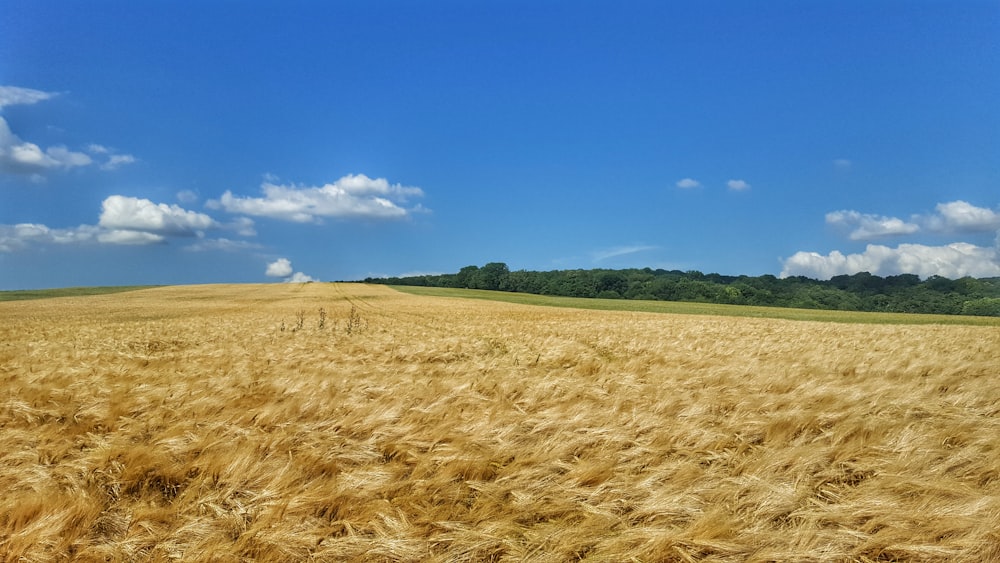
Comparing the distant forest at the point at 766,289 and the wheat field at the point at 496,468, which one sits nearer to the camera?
the wheat field at the point at 496,468

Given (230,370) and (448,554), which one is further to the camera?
(230,370)

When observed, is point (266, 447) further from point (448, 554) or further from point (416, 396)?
point (448, 554)

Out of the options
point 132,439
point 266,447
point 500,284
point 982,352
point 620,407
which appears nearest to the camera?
point 266,447

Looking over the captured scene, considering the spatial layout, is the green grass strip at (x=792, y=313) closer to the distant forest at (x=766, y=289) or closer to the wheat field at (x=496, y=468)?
the distant forest at (x=766, y=289)

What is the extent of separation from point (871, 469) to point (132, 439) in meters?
5.61

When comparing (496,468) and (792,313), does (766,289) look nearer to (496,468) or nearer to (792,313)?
(792,313)

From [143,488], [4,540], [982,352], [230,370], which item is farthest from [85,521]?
[982,352]

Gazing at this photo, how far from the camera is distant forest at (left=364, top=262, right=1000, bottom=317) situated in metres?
65.7

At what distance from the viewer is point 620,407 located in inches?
200

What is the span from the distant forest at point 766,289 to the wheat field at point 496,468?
73118 mm

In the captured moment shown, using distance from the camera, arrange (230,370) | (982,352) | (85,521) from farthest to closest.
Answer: (982,352), (230,370), (85,521)

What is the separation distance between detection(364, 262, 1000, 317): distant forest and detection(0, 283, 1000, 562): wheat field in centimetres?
7312

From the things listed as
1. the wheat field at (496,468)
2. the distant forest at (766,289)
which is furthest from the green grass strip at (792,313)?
the wheat field at (496,468)

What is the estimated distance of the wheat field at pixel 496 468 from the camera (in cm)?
259
